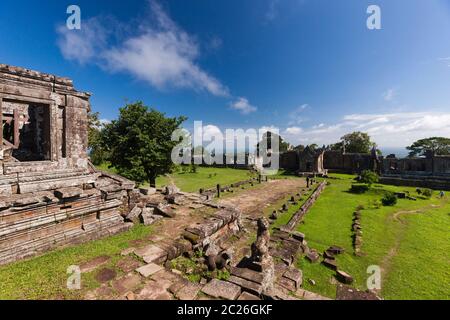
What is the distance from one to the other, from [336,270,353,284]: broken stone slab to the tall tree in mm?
41710

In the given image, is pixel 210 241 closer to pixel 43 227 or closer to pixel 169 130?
pixel 43 227

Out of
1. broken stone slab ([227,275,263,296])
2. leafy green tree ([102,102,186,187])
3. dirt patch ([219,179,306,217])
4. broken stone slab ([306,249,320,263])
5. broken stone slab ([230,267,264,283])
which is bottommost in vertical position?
broken stone slab ([306,249,320,263])

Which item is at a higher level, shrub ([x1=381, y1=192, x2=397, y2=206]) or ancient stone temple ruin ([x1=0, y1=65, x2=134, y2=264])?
ancient stone temple ruin ([x1=0, y1=65, x2=134, y2=264])

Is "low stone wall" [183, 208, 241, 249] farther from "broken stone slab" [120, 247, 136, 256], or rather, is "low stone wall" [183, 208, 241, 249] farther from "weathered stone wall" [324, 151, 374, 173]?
"weathered stone wall" [324, 151, 374, 173]

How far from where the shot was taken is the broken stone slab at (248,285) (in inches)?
154

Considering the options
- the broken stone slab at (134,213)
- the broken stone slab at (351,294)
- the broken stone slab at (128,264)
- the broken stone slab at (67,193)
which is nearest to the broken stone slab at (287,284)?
the broken stone slab at (351,294)

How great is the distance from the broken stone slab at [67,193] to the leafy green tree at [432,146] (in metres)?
55.8

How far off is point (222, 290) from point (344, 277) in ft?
14.3

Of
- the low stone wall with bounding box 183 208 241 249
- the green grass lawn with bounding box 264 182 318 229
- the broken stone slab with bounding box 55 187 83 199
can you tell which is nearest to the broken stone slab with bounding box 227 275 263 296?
the low stone wall with bounding box 183 208 241 249

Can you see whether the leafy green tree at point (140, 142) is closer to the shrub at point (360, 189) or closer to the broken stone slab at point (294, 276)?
the broken stone slab at point (294, 276)

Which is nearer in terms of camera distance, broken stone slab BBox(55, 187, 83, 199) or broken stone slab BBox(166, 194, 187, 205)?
broken stone slab BBox(55, 187, 83, 199)

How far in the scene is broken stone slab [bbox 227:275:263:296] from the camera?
3.92 metres

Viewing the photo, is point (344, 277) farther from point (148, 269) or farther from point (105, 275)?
point (105, 275)
